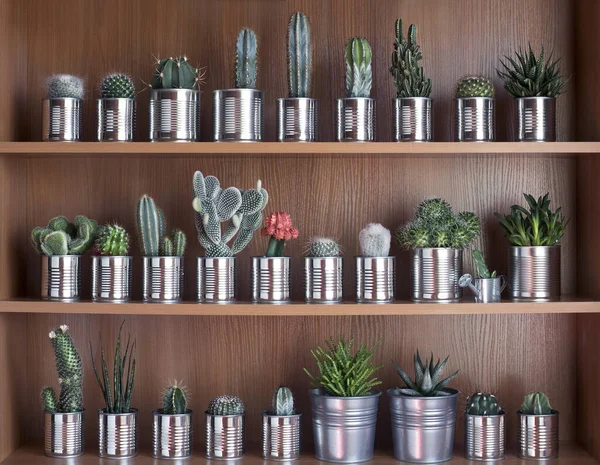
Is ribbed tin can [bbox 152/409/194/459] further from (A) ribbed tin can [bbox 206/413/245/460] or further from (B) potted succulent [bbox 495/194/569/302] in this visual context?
(B) potted succulent [bbox 495/194/569/302]

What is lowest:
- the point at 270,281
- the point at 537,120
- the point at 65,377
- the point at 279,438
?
the point at 279,438

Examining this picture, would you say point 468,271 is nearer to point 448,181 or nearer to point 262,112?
point 448,181

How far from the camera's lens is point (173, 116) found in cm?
205

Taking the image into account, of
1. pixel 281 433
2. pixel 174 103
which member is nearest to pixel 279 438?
pixel 281 433

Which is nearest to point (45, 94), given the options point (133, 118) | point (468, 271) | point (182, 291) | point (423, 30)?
point (133, 118)

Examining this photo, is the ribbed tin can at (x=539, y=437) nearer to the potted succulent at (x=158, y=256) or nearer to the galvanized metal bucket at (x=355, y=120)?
the galvanized metal bucket at (x=355, y=120)

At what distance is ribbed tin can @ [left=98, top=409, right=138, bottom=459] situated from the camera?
207 cm

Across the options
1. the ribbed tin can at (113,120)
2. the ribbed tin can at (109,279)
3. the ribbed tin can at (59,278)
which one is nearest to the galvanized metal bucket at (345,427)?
the ribbed tin can at (109,279)

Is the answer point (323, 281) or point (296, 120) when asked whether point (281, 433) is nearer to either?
point (323, 281)

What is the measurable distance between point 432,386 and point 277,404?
0.36 metres

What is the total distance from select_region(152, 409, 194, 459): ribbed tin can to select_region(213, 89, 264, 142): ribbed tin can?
0.65m

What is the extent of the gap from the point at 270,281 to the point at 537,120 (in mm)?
713

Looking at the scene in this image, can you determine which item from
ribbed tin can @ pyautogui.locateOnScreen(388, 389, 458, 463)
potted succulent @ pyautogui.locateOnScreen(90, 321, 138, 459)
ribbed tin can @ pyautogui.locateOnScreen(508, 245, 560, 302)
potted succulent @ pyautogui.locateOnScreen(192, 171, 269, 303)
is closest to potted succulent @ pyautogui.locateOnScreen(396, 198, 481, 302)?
ribbed tin can @ pyautogui.locateOnScreen(508, 245, 560, 302)

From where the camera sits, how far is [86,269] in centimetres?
226
